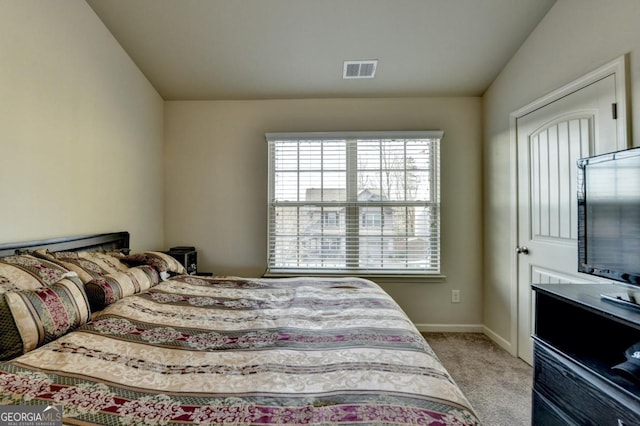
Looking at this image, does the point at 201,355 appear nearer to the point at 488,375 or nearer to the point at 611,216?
the point at 611,216

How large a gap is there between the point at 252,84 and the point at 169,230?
74.7 inches

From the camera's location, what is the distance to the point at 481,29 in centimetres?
242

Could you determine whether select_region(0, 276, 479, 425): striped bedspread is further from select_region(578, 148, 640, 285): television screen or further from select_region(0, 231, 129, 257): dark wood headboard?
select_region(578, 148, 640, 285): television screen

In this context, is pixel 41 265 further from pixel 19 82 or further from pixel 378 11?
pixel 378 11

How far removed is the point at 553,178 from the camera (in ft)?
7.27

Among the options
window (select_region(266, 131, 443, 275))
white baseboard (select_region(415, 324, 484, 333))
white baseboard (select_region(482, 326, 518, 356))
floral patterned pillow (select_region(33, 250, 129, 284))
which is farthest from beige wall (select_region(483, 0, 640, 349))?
floral patterned pillow (select_region(33, 250, 129, 284))

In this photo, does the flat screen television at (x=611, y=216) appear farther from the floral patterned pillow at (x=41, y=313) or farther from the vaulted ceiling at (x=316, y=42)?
the floral patterned pillow at (x=41, y=313)

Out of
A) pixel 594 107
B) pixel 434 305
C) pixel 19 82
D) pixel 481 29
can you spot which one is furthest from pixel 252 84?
pixel 434 305

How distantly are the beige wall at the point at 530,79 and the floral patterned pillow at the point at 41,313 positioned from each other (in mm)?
3100

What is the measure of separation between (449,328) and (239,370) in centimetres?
283

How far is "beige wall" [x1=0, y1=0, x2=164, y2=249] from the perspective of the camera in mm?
1733

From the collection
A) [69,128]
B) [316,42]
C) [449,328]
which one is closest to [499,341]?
[449,328]

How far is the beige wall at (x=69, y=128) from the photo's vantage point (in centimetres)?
173

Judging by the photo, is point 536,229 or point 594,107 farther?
point 536,229
